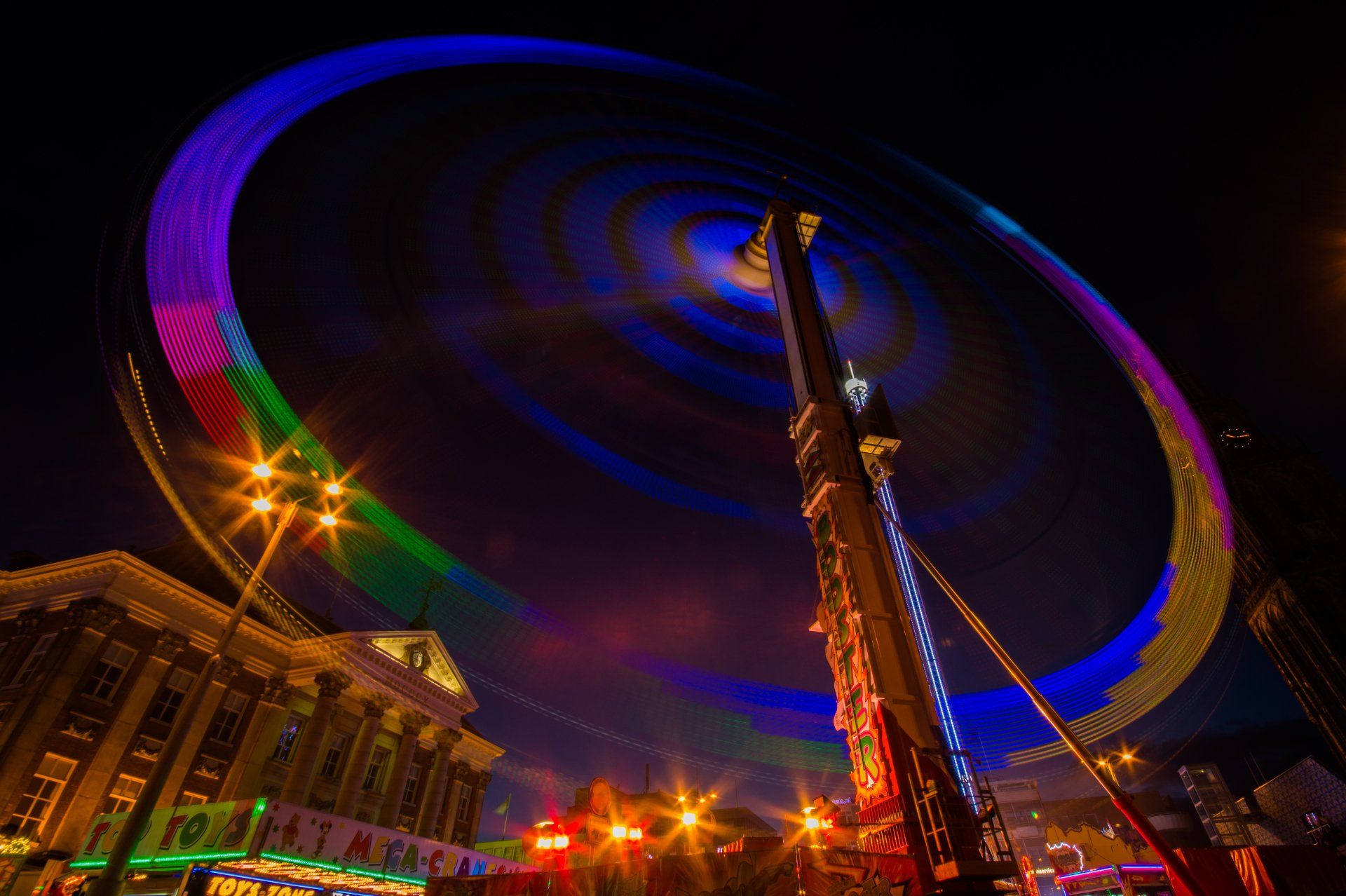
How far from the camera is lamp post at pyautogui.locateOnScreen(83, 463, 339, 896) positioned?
966 cm

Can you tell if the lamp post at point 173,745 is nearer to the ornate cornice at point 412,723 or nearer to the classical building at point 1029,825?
the ornate cornice at point 412,723

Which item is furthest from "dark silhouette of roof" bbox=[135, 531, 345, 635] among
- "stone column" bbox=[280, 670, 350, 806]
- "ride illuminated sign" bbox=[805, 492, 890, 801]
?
"ride illuminated sign" bbox=[805, 492, 890, 801]

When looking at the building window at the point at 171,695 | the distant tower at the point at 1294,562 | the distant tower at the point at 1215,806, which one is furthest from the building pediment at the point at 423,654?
the distant tower at the point at 1215,806

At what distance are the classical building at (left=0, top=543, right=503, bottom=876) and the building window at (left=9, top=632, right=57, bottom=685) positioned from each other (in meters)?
0.06

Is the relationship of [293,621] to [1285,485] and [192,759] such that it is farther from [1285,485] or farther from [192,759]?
[1285,485]

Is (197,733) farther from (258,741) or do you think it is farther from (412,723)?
(412,723)

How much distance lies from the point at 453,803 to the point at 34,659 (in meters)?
25.2

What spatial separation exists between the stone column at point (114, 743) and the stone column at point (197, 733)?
2145 mm

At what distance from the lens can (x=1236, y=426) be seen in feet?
226

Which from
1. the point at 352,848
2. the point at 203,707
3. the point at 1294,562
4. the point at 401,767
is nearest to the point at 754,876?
the point at 352,848

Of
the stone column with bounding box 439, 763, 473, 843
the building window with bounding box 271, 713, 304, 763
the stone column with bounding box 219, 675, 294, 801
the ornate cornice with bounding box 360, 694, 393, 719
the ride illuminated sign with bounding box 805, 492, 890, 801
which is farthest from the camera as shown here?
the stone column with bounding box 439, 763, 473, 843

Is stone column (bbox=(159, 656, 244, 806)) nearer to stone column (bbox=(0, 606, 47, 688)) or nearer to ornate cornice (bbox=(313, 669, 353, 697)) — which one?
ornate cornice (bbox=(313, 669, 353, 697))

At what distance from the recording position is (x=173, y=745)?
1116cm

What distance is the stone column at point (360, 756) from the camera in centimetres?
3453
